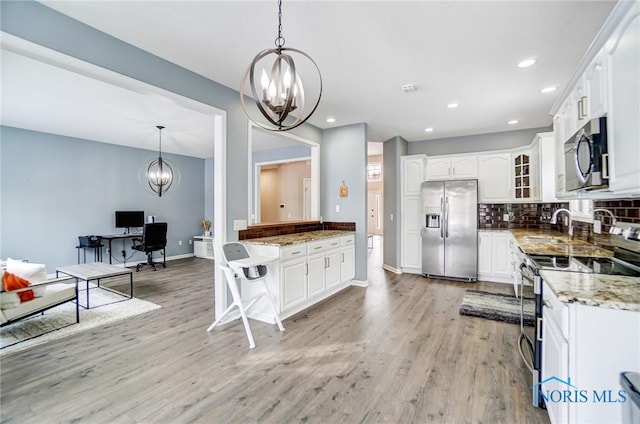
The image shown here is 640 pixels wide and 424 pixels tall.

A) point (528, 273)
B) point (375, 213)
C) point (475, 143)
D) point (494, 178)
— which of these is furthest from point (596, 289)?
point (375, 213)

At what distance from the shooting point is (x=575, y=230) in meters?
3.54

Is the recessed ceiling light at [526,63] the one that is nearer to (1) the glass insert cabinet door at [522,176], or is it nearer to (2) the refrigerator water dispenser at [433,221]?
(1) the glass insert cabinet door at [522,176]

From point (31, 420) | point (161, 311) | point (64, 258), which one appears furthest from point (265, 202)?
point (31, 420)

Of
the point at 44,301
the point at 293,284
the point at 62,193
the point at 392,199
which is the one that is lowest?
the point at 44,301

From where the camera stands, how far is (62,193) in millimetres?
5547

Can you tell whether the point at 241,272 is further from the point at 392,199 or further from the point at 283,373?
the point at 392,199

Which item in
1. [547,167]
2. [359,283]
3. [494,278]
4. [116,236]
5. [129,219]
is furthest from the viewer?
[129,219]

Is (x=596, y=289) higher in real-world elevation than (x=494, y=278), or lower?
higher

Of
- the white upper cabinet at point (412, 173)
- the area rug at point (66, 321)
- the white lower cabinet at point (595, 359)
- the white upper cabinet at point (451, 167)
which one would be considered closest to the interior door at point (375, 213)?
the white upper cabinet at point (412, 173)

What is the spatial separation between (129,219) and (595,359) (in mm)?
7554

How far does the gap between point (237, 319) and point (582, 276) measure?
3.14 m

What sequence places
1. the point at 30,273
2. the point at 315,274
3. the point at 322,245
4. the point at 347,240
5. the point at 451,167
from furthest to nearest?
the point at 451,167 → the point at 347,240 → the point at 322,245 → the point at 315,274 → the point at 30,273

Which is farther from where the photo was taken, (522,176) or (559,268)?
(522,176)

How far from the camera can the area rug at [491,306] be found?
328 cm
